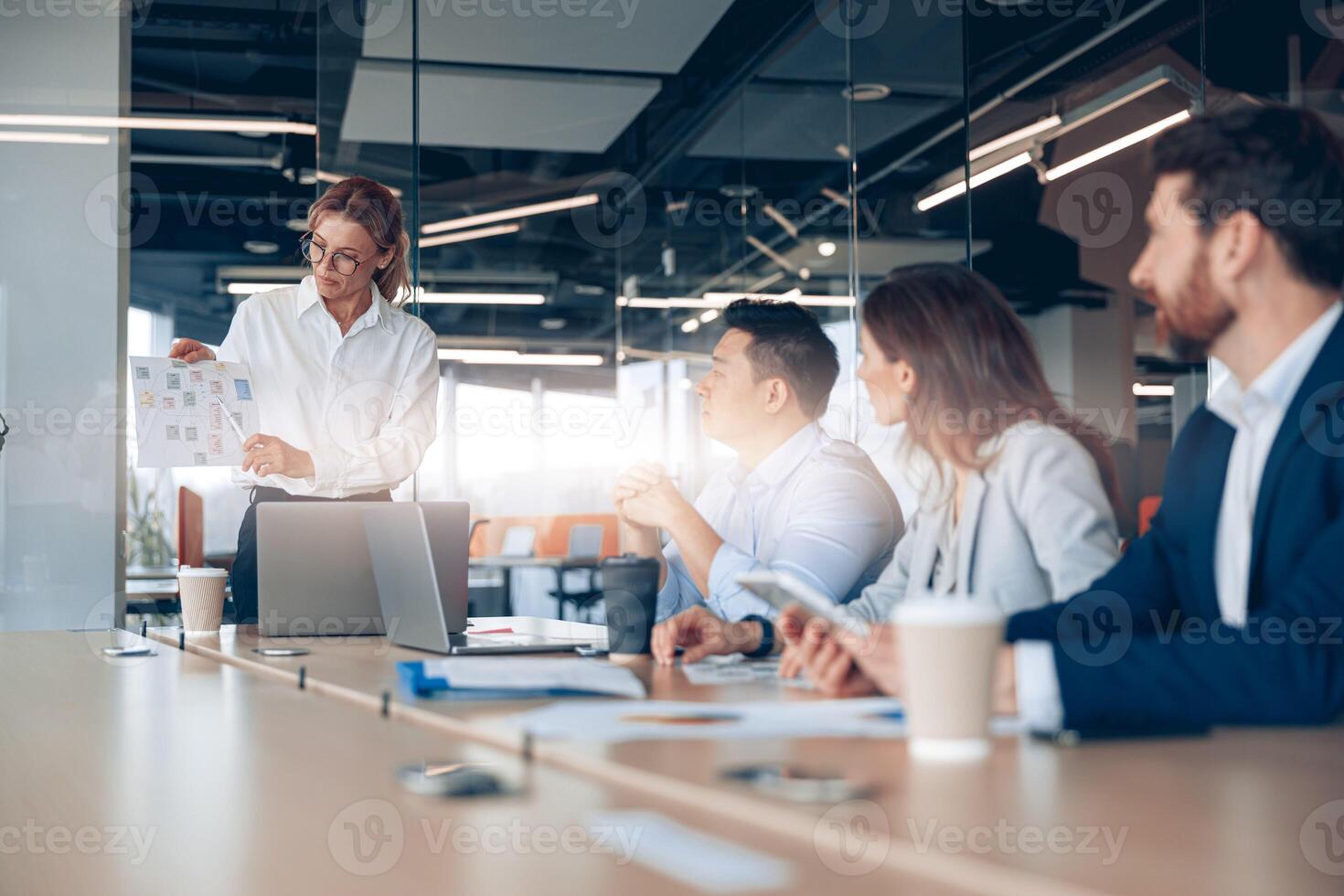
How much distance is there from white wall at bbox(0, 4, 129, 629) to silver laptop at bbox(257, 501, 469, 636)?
244cm

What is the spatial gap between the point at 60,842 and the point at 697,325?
6.84 m

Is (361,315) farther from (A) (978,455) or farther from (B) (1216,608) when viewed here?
(B) (1216,608)

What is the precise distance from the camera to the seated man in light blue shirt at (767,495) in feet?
7.52

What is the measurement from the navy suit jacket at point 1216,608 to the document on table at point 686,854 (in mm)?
420

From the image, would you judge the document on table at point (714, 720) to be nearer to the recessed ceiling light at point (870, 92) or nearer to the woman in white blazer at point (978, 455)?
the woman in white blazer at point (978, 455)

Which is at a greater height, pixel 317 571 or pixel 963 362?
pixel 963 362

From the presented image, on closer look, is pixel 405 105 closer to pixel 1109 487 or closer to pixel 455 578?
pixel 455 578

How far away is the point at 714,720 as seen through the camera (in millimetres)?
1150

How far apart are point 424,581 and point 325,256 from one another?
1024 mm

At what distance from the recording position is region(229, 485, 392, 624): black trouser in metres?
2.56

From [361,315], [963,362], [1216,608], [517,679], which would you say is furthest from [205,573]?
[1216,608]

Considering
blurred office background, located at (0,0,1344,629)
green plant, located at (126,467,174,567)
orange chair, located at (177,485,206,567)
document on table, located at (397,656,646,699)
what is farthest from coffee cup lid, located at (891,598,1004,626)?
green plant, located at (126,467,174,567)

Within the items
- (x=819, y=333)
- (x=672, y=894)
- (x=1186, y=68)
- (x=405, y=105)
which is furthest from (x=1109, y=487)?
(x=405, y=105)

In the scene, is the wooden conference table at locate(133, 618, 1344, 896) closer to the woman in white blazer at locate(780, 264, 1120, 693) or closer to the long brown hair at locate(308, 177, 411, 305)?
the woman in white blazer at locate(780, 264, 1120, 693)
